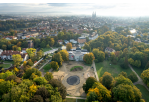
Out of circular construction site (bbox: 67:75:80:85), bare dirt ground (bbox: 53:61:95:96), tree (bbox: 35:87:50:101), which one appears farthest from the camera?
circular construction site (bbox: 67:75:80:85)

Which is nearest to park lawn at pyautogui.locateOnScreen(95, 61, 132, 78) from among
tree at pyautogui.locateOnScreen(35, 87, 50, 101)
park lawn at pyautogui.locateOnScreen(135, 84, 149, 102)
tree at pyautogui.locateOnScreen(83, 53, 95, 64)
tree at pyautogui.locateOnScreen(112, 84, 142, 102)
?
tree at pyautogui.locateOnScreen(83, 53, 95, 64)

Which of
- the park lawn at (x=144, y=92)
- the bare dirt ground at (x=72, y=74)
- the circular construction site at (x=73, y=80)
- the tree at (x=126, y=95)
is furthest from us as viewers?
the circular construction site at (x=73, y=80)

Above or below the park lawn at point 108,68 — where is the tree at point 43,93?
above

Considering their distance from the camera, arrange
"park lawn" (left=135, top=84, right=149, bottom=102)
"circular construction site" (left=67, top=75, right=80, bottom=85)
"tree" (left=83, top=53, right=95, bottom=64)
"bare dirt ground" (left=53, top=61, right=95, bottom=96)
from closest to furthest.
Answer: "park lawn" (left=135, top=84, right=149, bottom=102) < "bare dirt ground" (left=53, top=61, right=95, bottom=96) < "circular construction site" (left=67, top=75, right=80, bottom=85) < "tree" (left=83, top=53, right=95, bottom=64)

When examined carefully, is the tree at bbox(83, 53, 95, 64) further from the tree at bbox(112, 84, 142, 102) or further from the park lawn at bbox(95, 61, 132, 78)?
the tree at bbox(112, 84, 142, 102)

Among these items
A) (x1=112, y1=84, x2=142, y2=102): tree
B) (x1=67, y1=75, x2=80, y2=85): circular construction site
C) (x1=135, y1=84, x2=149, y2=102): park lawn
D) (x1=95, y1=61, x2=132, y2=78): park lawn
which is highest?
(x1=112, y1=84, x2=142, y2=102): tree

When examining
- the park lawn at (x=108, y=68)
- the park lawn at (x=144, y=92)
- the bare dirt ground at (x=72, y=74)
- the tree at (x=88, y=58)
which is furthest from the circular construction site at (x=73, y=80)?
the park lawn at (x=144, y=92)

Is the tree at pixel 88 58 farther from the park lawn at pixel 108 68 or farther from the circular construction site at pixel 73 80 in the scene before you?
the circular construction site at pixel 73 80

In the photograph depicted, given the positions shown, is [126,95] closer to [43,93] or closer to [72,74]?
[43,93]

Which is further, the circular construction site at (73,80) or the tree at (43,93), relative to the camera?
the circular construction site at (73,80)

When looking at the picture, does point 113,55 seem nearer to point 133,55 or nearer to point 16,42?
point 133,55
